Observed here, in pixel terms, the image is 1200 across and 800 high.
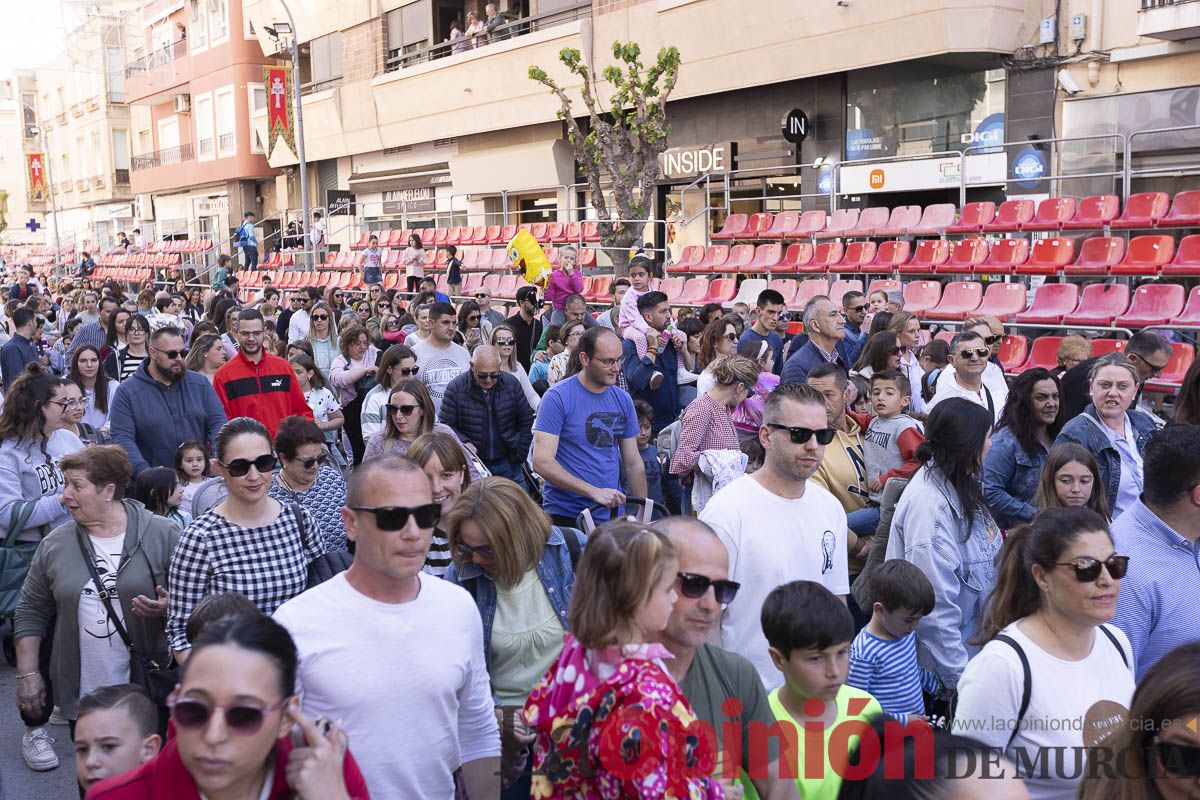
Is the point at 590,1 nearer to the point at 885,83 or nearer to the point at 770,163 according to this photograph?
the point at 770,163

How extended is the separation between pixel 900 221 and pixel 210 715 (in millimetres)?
16701

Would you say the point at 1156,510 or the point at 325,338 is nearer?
the point at 1156,510

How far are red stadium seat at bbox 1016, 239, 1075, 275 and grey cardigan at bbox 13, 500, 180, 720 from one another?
12926 mm

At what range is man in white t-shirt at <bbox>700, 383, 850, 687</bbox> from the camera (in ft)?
13.4

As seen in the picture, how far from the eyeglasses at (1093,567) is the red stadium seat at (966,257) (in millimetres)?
12917

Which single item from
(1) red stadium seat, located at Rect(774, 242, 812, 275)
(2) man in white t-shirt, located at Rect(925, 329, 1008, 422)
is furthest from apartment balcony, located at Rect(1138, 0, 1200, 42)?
(2) man in white t-shirt, located at Rect(925, 329, 1008, 422)

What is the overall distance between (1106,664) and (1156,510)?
956mm

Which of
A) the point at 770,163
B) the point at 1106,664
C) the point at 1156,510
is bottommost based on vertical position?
the point at 1106,664

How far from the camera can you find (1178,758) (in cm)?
217

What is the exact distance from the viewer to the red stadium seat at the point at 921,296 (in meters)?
14.8

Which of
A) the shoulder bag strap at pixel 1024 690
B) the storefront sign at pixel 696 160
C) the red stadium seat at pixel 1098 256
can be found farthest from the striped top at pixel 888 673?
the storefront sign at pixel 696 160

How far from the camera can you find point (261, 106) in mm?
42531

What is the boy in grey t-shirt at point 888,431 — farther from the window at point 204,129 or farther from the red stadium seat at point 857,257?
the window at point 204,129

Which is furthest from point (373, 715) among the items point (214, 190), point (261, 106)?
point (214, 190)
